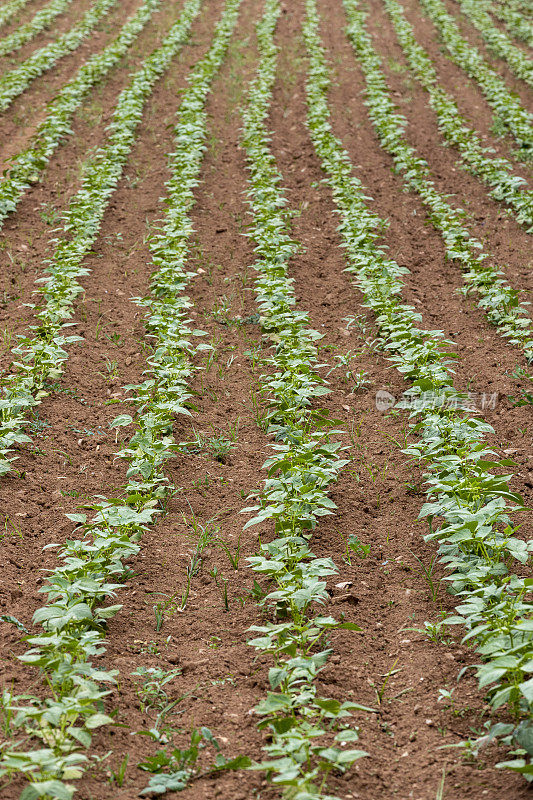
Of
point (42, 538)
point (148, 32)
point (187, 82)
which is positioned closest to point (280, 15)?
point (148, 32)

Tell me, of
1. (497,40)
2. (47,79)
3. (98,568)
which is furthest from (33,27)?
(98,568)

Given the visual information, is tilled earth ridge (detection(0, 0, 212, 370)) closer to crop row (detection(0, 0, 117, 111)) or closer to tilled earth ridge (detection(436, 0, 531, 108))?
crop row (detection(0, 0, 117, 111))

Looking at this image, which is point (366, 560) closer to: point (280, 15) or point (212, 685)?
point (212, 685)

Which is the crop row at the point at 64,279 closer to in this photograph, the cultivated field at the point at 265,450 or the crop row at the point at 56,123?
the cultivated field at the point at 265,450

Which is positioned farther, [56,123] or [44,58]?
[44,58]

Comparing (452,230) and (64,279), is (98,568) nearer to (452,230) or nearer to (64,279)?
(64,279)

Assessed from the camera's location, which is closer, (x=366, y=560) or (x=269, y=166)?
(x=366, y=560)

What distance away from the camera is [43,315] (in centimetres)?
602

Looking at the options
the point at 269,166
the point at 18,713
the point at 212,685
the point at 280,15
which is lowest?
the point at 212,685

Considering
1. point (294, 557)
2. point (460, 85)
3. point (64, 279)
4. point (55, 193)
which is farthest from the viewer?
point (460, 85)

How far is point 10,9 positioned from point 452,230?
A: 14.5 m

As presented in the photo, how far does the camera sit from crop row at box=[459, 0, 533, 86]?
13.6 meters

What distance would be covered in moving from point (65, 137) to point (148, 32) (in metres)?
6.92

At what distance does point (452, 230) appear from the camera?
7.51 m
